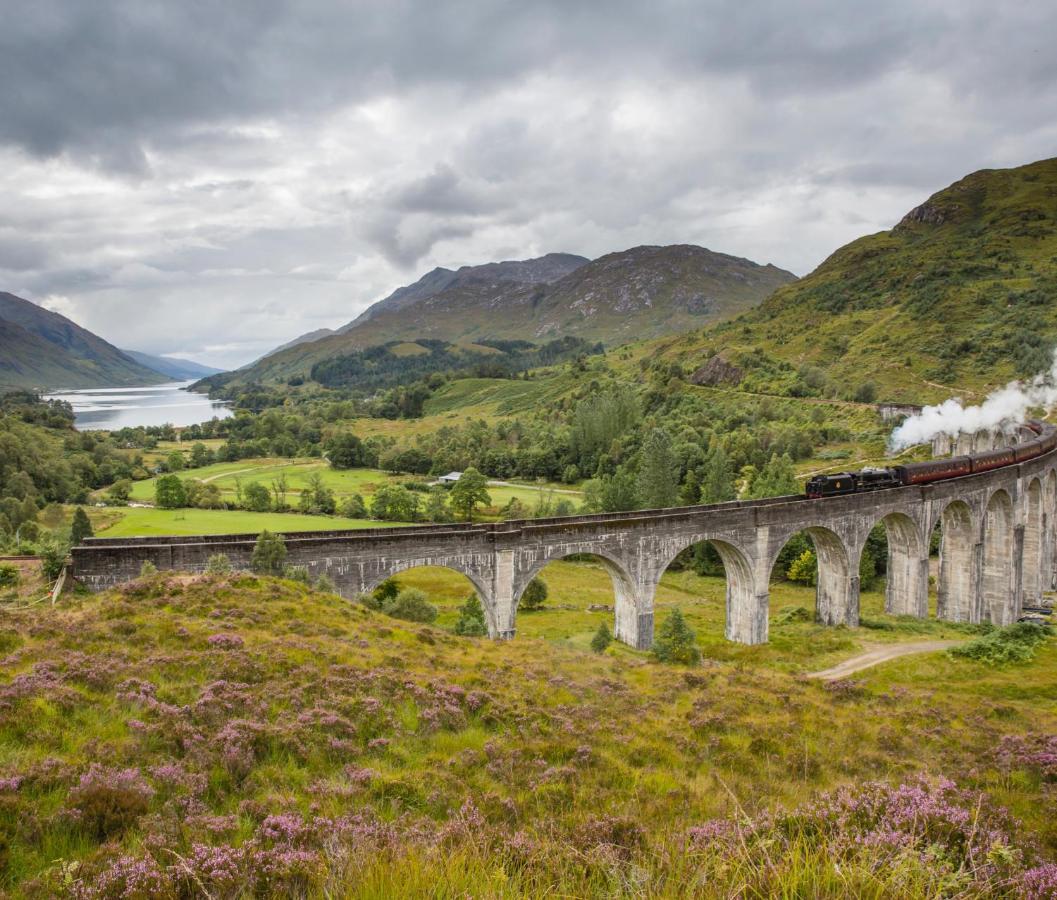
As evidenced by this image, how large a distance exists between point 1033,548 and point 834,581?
76.5 ft

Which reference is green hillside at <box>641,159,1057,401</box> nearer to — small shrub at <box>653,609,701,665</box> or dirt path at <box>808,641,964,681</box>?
dirt path at <box>808,641,964,681</box>

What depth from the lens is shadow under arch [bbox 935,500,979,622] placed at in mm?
42000

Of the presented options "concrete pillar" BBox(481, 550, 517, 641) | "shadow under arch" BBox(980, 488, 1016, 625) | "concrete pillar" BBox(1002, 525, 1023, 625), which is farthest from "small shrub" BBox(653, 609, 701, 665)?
"concrete pillar" BBox(1002, 525, 1023, 625)

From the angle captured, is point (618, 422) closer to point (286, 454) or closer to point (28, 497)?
point (286, 454)

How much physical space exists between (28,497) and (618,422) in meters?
87.2

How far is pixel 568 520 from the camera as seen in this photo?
29.9 meters

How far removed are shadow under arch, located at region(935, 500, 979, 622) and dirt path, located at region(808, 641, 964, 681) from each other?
32.1ft

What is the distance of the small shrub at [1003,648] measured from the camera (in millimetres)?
30562

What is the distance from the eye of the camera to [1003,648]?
3164 cm

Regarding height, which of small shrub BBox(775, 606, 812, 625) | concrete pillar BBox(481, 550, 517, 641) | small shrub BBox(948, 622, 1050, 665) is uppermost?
concrete pillar BBox(481, 550, 517, 641)

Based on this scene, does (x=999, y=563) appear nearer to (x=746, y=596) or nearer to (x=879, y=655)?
(x=879, y=655)

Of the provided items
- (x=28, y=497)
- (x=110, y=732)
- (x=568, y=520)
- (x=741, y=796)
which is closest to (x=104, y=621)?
(x=110, y=732)

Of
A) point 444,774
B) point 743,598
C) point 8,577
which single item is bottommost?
point 743,598

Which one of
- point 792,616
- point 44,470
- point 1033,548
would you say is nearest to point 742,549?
point 792,616
